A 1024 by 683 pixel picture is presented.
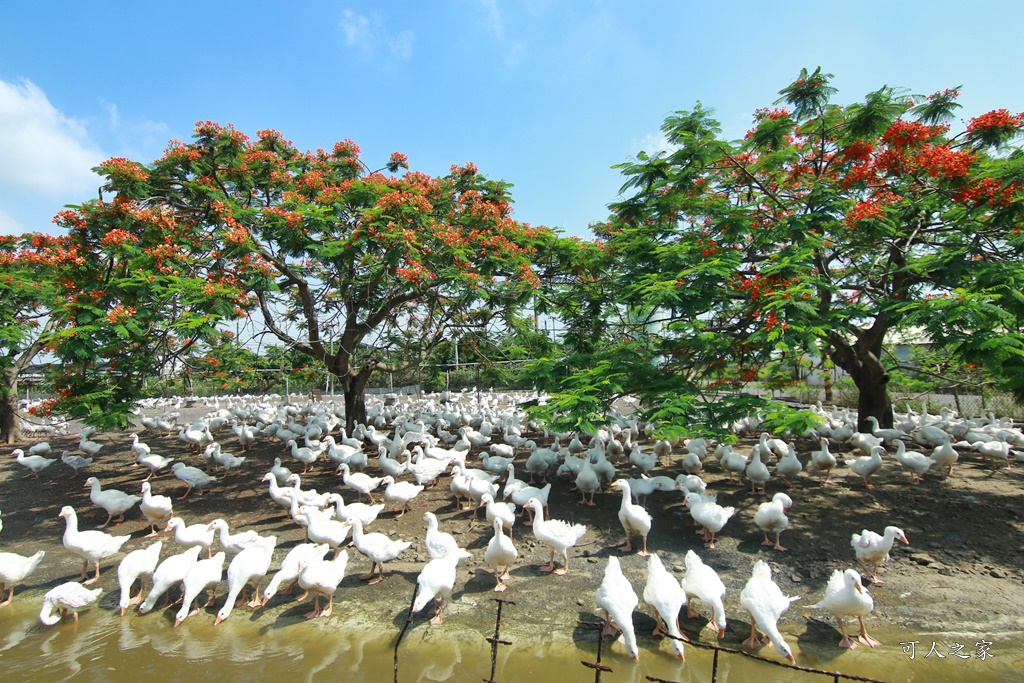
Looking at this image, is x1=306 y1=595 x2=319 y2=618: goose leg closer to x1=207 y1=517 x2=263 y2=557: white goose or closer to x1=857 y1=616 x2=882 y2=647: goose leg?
x1=207 y1=517 x2=263 y2=557: white goose

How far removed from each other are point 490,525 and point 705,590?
3236 millimetres

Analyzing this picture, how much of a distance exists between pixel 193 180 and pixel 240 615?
7.59 metres

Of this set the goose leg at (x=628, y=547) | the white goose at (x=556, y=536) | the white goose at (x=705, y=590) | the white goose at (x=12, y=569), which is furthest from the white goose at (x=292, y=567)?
the white goose at (x=705, y=590)

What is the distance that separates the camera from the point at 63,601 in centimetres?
494

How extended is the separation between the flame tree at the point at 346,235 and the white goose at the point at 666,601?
5.12m

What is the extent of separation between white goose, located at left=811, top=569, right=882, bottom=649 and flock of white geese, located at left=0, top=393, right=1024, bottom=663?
0.01 meters

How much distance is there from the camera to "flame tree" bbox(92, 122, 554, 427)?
314 inches

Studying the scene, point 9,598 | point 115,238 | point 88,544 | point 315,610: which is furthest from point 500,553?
point 115,238

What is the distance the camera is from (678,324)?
24.1 feet

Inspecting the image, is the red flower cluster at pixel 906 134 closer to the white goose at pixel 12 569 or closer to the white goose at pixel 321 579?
the white goose at pixel 321 579

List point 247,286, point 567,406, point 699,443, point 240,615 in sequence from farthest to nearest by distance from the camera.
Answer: point 699,443, point 247,286, point 567,406, point 240,615

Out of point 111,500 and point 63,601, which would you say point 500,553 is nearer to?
point 63,601

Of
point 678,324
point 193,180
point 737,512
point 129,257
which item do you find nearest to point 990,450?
point 737,512

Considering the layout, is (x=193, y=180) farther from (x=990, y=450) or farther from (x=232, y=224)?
(x=990, y=450)
